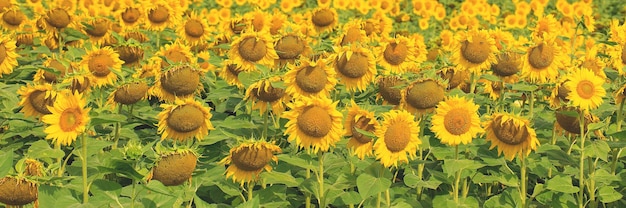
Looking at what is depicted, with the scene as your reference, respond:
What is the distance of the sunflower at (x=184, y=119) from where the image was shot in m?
3.42

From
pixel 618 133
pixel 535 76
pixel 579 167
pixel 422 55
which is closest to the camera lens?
pixel 618 133

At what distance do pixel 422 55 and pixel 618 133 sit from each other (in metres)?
1.74

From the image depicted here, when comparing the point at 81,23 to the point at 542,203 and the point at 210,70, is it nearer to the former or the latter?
the point at 210,70

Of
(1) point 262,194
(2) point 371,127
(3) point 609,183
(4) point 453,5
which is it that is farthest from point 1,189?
(4) point 453,5

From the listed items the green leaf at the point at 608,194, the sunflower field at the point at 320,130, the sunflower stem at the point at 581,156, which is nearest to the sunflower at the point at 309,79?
the sunflower field at the point at 320,130

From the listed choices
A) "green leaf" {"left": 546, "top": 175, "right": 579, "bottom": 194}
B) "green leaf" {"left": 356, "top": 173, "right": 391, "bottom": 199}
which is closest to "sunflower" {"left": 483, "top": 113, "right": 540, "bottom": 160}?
"green leaf" {"left": 546, "top": 175, "right": 579, "bottom": 194}

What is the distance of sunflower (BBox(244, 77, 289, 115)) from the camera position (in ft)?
12.3

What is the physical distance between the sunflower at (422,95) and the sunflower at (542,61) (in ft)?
2.80

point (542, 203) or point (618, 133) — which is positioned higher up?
point (618, 133)

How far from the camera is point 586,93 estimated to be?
3666mm

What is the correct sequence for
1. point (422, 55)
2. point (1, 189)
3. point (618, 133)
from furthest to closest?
point (422, 55) → point (618, 133) → point (1, 189)

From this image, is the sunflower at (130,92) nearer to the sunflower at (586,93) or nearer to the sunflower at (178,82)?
the sunflower at (178,82)

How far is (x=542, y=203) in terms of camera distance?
3918 mm

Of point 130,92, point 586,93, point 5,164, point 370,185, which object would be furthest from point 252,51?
point 586,93
